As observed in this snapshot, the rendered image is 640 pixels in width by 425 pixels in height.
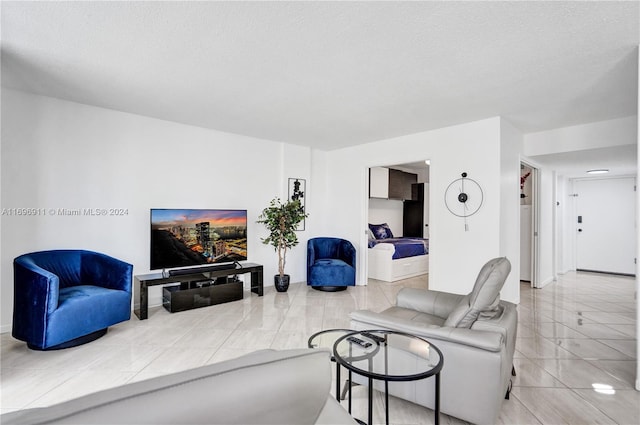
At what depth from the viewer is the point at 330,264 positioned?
509 centimetres

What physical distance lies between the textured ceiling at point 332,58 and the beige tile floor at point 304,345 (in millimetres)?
2454

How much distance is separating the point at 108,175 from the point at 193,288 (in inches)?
67.5

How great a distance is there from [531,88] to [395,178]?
15.0ft

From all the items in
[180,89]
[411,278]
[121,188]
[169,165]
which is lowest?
[411,278]

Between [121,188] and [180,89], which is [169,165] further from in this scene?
[180,89]

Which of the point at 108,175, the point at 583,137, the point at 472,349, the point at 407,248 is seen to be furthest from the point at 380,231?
the point at 472,349

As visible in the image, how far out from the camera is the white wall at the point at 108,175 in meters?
3.27

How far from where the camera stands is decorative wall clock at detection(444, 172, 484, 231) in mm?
4078

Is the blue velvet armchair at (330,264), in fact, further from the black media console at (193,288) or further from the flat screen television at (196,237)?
the flat screen television at (196,237)

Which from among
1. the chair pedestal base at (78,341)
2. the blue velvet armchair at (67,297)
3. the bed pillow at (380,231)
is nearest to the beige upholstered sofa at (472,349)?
the blue velvet armchair at (67,297)

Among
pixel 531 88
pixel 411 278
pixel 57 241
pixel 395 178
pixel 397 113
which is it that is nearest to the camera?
pixel 531 88

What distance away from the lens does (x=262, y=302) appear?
4.37 meters

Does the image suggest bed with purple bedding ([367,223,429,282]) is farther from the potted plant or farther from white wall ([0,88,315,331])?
white wall ([0,88,315,331])

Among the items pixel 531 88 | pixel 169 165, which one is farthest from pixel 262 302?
pixel 531 88
